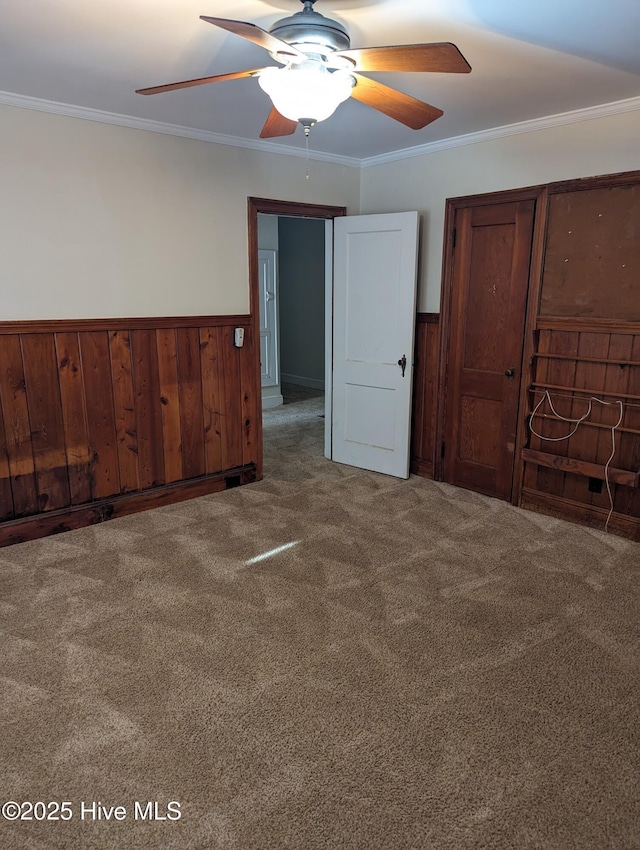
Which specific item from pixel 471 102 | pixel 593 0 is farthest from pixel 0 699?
pixel 471 102

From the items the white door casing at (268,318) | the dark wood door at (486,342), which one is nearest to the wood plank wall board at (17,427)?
the dark wood door at (486,342)

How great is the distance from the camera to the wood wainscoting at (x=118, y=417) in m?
3.28

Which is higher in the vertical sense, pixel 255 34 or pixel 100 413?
pixel 255 34

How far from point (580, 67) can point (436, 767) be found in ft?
9.61

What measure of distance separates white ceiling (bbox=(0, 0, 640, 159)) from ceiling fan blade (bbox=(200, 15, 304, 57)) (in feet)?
0.99

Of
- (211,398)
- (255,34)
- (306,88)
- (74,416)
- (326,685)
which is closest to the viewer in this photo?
(255,34)

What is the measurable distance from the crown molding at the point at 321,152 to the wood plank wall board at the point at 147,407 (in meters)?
1.25

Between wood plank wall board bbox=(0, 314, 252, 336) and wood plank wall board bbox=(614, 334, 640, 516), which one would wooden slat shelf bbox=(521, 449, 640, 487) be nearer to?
wood plank wall board bbox=(614, 334, 640, 516)

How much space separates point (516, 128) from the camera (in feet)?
11.6

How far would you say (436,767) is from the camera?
1.81 meters

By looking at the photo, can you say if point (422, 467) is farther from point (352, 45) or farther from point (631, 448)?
point (352, 45)

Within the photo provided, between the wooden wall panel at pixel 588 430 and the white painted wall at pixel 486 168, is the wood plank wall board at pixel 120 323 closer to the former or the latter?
the white painted wall at pixel 486 168

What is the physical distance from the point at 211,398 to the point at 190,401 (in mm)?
170

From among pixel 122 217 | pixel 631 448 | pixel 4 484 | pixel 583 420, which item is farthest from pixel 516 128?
pixel 4 484
